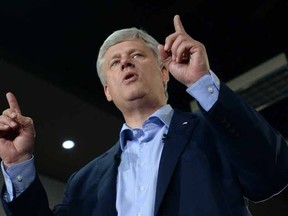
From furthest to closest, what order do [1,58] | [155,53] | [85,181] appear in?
1. [1,58]
2. [155,53]
3. [85,181]

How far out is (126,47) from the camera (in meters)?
1.73

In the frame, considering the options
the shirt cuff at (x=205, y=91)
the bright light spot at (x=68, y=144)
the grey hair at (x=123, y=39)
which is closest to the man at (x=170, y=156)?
the shirt cuff at (x=205, y=91)

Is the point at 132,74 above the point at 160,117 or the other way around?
above

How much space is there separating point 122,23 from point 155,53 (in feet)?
4.43

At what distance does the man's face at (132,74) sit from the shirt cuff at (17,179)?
1.34 feet

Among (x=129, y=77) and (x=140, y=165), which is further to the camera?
(x=129, y=77)

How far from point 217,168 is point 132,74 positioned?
50cm

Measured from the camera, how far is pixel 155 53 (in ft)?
5.88

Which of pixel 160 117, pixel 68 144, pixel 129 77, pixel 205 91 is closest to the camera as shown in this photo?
pixel 205 91

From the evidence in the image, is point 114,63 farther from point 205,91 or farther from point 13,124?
point 205,91

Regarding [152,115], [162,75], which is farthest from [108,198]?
[162,75]

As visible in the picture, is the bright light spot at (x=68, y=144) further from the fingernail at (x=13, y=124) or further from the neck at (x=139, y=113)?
the fingernail at (x=13, y=124)

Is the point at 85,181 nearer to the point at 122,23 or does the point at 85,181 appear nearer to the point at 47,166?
the point at 122,23

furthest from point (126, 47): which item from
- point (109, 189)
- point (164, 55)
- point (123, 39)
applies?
point (109, 189)
